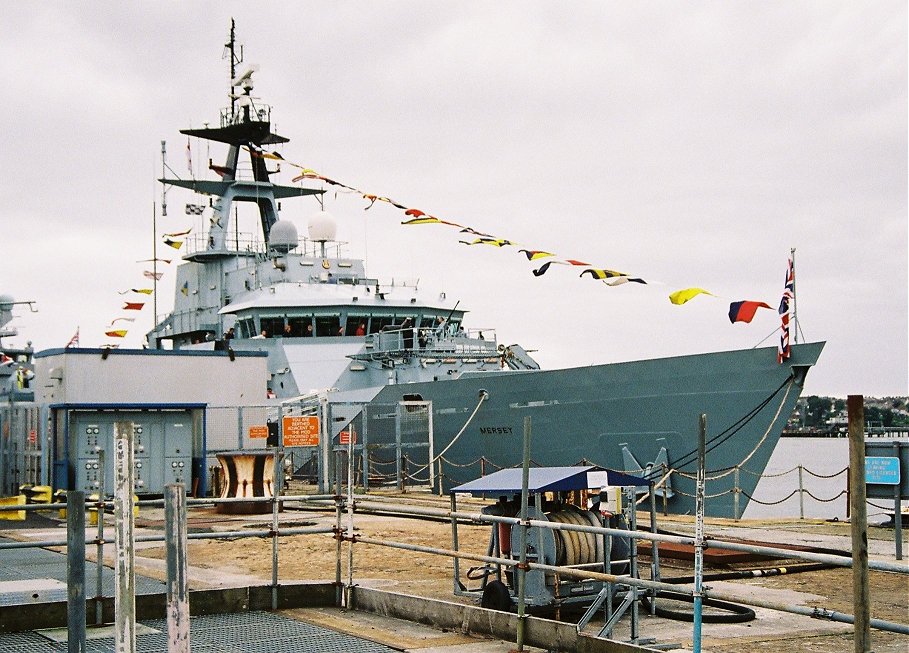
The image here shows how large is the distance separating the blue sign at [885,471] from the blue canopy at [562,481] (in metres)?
5.78

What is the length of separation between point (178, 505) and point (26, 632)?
3964 mm

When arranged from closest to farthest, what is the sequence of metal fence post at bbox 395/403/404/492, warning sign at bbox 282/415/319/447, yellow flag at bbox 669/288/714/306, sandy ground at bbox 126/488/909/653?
sandy ground at bbox 126/488/909/653 < yellow flag at bbox 669/288/714/306 < warning sign at bbox 282/415/319/447 < metal fence post at bbox 395/403/404/492

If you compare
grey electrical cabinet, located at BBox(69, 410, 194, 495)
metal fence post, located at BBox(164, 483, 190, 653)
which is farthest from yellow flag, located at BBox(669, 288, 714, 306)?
grey electrical cabinet, located at BBox(69, 410, 194, 495)

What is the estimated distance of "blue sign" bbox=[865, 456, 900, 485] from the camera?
41.3 feet

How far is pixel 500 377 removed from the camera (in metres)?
21.5

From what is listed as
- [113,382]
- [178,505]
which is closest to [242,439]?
[113,382]

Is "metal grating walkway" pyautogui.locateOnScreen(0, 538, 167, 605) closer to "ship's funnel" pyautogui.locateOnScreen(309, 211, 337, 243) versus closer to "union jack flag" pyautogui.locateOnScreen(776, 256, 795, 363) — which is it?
"union jack flag" pyautogui.locateOnScreen(776, 256, 795, 363)

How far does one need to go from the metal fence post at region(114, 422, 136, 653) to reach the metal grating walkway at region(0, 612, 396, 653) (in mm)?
2394

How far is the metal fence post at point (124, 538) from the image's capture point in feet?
16.3

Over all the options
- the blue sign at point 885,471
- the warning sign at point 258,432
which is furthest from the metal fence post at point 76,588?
the warning sign at point 258,432

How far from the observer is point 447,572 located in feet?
35.3

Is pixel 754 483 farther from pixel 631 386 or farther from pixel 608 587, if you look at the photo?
pixel 608 587

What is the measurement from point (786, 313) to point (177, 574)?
45.3 feet

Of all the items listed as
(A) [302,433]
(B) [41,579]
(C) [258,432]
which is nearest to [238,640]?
(B) [41,579]
